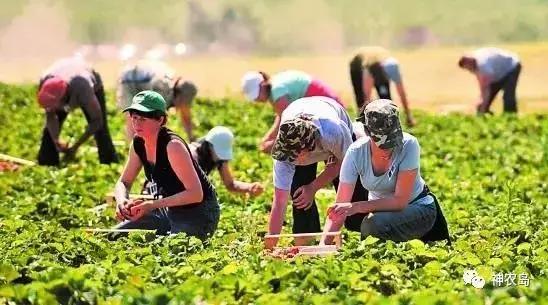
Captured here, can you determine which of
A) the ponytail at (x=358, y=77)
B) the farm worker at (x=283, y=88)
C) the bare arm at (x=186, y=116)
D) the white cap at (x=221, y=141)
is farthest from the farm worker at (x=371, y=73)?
the white cap at (x=221, y=141)

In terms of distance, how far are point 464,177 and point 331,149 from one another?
4725 millimetres

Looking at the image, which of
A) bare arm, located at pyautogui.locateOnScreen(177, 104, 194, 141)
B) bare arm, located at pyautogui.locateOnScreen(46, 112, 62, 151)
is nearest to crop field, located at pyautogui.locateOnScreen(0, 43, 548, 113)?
bare arm, located at pyautogui.locateOnScreen(177, 104, 194, 141)

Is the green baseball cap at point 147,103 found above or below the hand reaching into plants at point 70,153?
above

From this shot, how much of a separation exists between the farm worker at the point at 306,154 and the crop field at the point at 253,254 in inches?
12.3

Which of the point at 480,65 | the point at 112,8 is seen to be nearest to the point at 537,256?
the point at 480,65

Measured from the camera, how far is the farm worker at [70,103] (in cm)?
1221

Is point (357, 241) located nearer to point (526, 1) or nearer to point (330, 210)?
point (330, 210)

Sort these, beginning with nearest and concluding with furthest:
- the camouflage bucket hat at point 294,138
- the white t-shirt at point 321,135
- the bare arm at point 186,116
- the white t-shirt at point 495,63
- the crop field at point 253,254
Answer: the crop field at point 253,254
the camouflage bucket hat at point 294,138
the white t-shirt at point 321,135
the bare arm at point 186,116
the white t-shirt at point 495,63

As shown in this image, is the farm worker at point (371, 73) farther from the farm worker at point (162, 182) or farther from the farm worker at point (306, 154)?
the farm worker at point (162, 182)

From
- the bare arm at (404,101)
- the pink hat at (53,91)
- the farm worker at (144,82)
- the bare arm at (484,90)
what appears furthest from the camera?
the bare arm at (484,90)

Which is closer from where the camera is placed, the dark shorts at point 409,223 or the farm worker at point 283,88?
the dark shorts at point 409,223

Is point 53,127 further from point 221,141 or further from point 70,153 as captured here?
point 221,141

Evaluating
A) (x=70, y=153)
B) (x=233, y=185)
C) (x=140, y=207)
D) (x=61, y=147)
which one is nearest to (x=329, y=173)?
(x=140, y=207)

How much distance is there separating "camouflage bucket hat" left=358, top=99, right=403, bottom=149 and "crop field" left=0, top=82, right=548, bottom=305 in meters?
0.57
